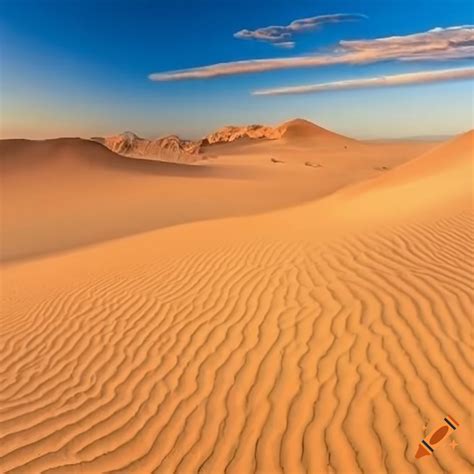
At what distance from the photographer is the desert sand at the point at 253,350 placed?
143 inches

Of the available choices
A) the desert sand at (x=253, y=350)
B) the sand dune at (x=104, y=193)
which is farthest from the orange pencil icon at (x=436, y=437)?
the sand dune at (x=104, y=193)

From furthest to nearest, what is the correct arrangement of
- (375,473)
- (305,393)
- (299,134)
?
1. (299,134)
2. (305,393)
3. (375,473)

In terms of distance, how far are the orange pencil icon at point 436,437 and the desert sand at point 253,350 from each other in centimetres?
4

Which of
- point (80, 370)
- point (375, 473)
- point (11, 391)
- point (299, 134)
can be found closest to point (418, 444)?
point (375, 473)

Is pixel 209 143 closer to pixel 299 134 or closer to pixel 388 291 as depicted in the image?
pixel 299 134

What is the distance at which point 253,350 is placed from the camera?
4.95 meters

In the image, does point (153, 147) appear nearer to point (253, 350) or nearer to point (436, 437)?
point (253, 350)

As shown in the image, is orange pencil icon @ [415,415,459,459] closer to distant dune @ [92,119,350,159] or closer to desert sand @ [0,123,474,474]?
desert sand @ [0,123,474,474]

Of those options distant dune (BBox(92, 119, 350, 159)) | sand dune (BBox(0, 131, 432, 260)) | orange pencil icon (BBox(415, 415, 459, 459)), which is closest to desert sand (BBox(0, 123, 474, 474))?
orange pencil icon (BBox(415, 415, 459, 459))

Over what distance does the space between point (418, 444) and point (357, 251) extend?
4.13 meters

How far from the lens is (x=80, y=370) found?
5160 mm

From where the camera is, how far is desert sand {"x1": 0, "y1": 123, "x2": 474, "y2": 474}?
3.64 metres

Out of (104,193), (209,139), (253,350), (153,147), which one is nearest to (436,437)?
(253,350)

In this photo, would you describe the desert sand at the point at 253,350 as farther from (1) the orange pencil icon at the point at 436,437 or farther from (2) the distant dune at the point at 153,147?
(2) the distant dune at the point at 153,147
